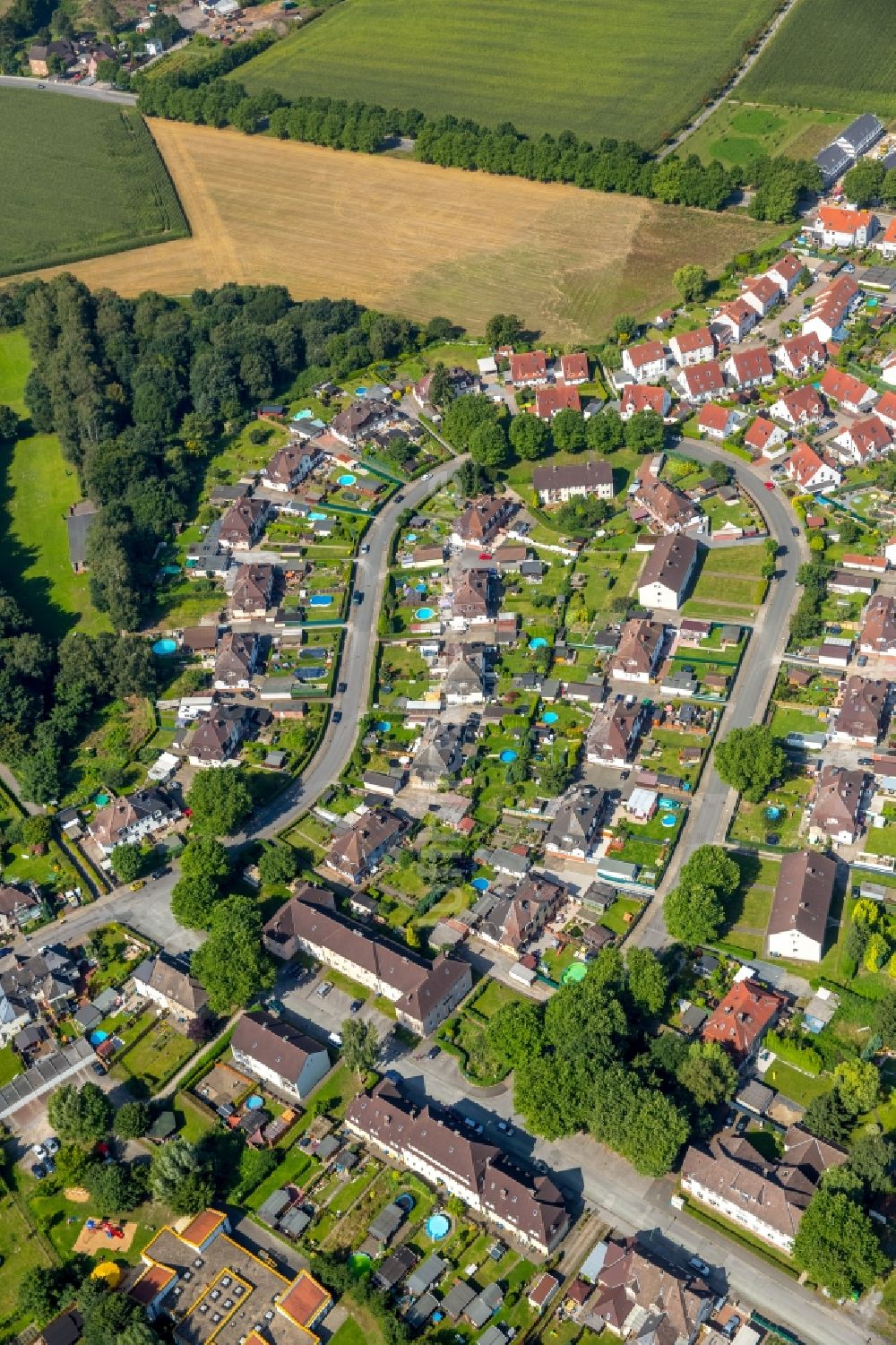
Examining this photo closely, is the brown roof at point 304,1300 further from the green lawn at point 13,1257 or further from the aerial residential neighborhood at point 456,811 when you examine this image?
the green lawn at point 13,1257

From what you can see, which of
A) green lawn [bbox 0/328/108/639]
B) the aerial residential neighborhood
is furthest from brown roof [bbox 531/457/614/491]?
green lawn [bbox 0/328/108/639]

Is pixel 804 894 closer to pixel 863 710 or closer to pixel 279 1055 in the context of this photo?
pixel 863 710

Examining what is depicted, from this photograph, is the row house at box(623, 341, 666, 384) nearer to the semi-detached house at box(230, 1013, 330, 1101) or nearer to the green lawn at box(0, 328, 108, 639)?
the green lawn at box(0, 328, 108, 639)

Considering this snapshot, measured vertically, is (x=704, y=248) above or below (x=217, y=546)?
above

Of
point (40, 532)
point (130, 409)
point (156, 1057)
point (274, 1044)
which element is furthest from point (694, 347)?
point (156, 1057)

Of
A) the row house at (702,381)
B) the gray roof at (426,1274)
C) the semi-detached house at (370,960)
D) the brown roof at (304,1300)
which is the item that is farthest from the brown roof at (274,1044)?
the row house at (702,381)

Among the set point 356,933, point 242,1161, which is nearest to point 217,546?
point 356,933

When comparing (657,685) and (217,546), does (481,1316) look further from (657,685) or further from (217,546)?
(217,546)
